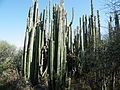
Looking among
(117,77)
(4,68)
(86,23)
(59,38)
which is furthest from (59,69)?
(4,68)

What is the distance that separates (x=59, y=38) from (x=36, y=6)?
3.28 m

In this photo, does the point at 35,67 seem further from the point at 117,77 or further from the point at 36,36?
the point at 117,77

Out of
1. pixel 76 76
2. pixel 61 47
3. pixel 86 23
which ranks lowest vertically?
pixel 76 76

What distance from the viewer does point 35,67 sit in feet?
50.6

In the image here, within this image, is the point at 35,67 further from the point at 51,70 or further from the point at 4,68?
the point at 4,68

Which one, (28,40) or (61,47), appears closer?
(61,47)

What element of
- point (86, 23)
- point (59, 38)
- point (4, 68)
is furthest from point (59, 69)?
point (4, 68)

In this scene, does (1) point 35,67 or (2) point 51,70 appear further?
(1) point 35,67

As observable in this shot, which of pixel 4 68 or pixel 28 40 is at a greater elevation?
pixel 28 40

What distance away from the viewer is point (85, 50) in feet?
56.0

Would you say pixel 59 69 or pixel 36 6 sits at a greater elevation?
pixel 36 6

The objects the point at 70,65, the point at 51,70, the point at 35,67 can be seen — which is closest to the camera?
the point at 51,70

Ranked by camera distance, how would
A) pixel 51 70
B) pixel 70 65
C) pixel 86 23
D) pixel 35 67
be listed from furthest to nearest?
1. pixel 86 23
2. pixel 70 65
3. pixel 35 67
4. pixel 51 70

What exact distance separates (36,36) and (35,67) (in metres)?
1.72
